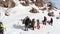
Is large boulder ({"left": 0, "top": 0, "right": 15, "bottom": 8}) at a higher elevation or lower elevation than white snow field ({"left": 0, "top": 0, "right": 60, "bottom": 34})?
higher

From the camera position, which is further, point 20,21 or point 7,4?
point 7,4

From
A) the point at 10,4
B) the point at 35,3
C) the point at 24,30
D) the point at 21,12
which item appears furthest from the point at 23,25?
the point at 35,3

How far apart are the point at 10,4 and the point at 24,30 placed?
9975 mm

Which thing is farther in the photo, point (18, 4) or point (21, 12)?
point (18, 4)

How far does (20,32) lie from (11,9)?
30.1 feet

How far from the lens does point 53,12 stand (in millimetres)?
32156

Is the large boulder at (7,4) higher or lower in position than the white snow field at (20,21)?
higher

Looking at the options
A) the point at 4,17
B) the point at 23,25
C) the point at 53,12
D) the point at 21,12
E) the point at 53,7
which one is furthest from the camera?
the point at 53,7

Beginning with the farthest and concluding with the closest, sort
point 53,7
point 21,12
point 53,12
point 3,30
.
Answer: point 53,7
point 53,12
point 21,12
point 3,30

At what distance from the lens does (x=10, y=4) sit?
105 feet

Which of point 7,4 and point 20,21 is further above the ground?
point 7,4

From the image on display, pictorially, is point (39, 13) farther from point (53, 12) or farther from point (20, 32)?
point (20, 32)

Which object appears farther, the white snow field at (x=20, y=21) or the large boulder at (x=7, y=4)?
the large boulder at (x=7, y=4)

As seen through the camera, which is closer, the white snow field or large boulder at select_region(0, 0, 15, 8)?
the white snow field
